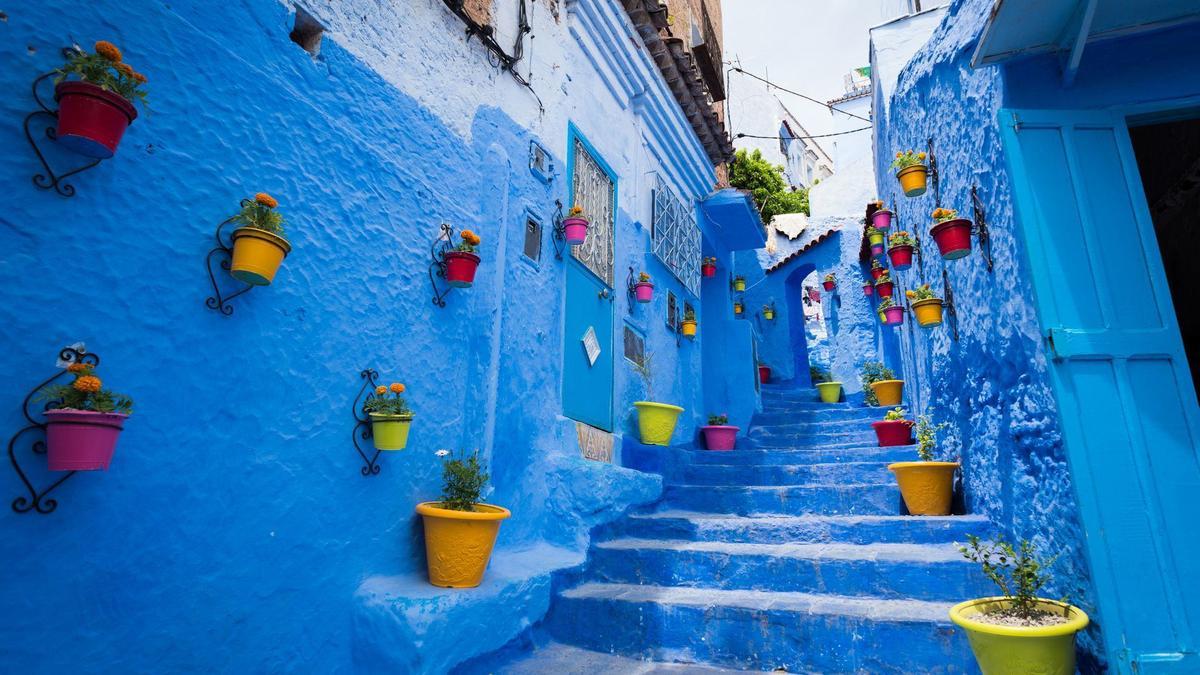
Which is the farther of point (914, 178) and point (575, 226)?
point (575, 226)

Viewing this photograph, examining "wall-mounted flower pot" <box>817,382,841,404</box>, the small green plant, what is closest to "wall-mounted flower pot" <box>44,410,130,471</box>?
the small green plant

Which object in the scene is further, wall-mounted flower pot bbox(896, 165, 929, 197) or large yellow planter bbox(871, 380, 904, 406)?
large yellow planter bbox(871, 380, 904, 406)

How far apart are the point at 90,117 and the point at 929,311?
5.08 m

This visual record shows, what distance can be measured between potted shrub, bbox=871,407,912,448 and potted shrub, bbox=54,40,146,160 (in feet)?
20.9

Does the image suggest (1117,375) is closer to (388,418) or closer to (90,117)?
(388,418)

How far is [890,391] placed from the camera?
350 inches

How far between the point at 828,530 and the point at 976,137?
2.79 m

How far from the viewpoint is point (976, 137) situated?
384 centimetres

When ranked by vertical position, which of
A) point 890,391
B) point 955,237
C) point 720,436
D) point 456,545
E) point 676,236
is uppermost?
point 676,236

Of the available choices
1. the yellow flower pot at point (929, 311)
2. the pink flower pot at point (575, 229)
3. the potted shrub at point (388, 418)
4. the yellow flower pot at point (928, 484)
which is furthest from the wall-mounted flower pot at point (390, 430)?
the yellow flower pot at point (929, 311)

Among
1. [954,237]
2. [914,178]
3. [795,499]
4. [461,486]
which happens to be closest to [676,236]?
[914,178]

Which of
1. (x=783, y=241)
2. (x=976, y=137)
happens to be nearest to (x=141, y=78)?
(x=976, y=137)

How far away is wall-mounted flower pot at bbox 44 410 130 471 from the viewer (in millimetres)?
1879

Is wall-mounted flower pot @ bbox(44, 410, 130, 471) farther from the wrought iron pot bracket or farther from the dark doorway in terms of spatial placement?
the dark doorway
